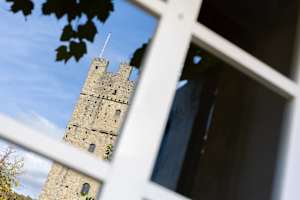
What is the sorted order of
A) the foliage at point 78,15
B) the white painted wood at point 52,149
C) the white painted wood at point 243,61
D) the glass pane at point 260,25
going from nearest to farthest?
1. the white painted wood at point 52,149
2. the white painted wood at point 243,61
3. the glass pane at point 260,25
4. the foliage at point 78,15

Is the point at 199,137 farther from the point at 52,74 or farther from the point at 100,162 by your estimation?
the point at 52,74

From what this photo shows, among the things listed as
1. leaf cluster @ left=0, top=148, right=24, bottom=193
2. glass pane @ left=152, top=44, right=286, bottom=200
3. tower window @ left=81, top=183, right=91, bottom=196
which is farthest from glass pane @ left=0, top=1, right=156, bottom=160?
tower window @ left=81, top=183, right=91, bottom=196

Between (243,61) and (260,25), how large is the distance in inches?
21.2

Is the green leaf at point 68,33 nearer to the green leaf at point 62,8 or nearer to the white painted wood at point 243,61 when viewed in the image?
the green leaf at point 62,8

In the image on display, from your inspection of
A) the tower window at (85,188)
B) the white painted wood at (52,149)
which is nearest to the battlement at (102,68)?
the tower window at (85,188)

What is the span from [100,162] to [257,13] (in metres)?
0.83

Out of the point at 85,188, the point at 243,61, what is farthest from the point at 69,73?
the point at 243,61

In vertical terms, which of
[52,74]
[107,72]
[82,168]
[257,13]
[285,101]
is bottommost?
[82,168]

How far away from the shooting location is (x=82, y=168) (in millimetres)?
625

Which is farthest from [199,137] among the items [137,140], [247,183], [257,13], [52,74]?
[52,74]

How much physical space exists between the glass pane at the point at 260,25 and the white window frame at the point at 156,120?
0.12 m

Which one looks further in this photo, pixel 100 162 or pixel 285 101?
pixel 285 101

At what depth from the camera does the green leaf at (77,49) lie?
1473 mm

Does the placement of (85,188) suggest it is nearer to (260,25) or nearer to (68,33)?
(68,33)
